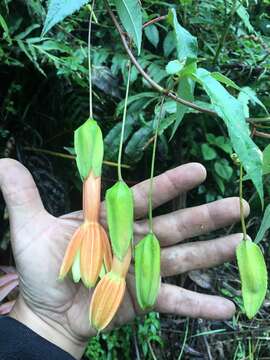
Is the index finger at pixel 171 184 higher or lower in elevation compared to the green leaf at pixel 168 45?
lower

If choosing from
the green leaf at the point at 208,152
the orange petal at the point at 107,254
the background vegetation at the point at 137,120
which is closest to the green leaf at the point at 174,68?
the orange petal at the point at 107,254

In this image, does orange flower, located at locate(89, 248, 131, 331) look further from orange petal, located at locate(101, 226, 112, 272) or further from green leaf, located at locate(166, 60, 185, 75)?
green leaf, located at locate(166, 60, 185, 75)

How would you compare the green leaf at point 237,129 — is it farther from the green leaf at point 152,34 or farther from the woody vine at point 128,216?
the green leaf at point 152,34

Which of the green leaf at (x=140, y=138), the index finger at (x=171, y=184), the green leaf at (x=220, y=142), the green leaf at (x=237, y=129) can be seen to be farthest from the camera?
the green leaf at (x=220, y=142)

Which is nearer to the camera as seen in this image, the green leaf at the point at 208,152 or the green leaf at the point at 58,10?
the green leaf at the point at 58,10

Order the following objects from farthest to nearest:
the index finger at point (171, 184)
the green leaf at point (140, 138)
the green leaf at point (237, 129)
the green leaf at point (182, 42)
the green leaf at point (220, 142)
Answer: the green leaf at point (220, 142)
the green leaf at point (140, 138)
the index finger at point (171, 184)
the green leaf at point (182, 42)
the green leaf at point (237, 129)

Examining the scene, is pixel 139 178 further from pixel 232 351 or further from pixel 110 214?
pixel 110 214
